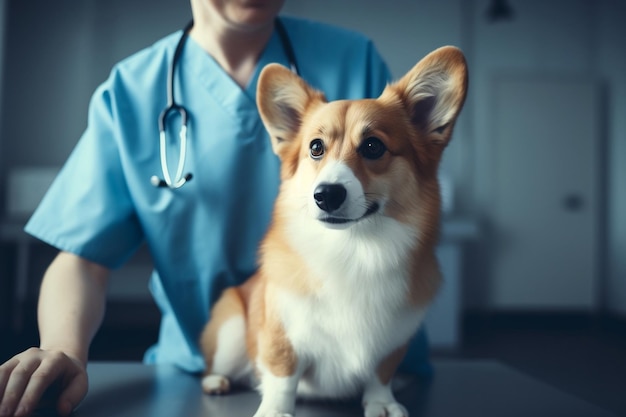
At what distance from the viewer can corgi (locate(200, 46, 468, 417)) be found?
0.74 m

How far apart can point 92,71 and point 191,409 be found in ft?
13.9

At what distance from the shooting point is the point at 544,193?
513 centimetres

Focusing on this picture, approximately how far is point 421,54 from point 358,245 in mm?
4195

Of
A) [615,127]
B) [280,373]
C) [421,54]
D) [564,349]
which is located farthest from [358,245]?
[615,127]

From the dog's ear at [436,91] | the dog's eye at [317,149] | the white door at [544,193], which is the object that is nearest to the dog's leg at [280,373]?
→ the dog's eye at [317,149]

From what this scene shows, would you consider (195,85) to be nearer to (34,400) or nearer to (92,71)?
(34,400)

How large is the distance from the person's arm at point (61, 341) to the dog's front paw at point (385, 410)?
411mm

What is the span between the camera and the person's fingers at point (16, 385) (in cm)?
67

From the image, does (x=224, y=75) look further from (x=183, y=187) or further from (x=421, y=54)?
(x=421, y=54)

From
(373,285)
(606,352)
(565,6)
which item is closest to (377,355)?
(373,285)

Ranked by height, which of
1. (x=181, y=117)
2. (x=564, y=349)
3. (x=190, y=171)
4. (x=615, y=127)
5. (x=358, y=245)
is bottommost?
(x=564, y=349)

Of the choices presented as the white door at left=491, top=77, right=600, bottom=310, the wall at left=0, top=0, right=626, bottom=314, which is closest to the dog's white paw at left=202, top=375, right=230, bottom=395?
the wall at left=0, top=0, right=626, bottom=314

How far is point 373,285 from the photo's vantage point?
2.45 ft

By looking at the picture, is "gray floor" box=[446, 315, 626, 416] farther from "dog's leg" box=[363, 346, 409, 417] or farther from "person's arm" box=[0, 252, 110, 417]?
"person's arm" box=[0, 252, 110, 417]
